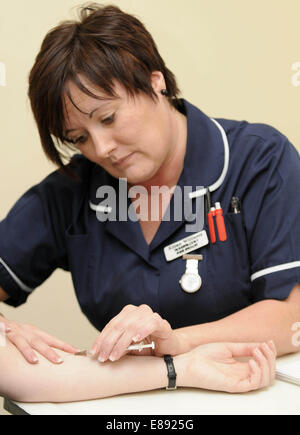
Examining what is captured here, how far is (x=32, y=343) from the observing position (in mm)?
1151

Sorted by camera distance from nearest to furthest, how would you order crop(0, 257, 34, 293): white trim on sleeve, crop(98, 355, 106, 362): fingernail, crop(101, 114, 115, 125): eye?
crop(98, 355, 106, 362): fingernail
crop(101, 114, 115, 125): eye
crop(0, 257, 34, 293): white trim on sleeve

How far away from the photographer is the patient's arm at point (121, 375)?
3.36 ft

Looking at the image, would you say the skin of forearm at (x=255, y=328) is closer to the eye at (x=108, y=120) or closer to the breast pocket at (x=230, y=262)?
the breast pocket at (x=230, y=262)

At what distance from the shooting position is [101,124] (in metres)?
1.28

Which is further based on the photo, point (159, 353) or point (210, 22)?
point (210, 22)

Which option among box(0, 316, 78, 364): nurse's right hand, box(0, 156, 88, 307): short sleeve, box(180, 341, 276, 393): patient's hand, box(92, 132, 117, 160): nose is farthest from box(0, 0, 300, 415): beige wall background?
box(180, 341, 276, 393): patient's hand

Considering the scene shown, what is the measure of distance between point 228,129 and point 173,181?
0.21 metres

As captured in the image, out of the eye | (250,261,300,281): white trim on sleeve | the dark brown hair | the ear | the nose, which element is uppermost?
the dark brown hair

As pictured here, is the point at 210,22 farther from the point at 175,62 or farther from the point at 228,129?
the point at 228,129

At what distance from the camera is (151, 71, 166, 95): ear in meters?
1.37

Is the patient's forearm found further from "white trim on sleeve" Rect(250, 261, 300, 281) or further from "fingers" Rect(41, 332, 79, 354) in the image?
"white trim on sleeve" Rect(250, 261, 300, 281)

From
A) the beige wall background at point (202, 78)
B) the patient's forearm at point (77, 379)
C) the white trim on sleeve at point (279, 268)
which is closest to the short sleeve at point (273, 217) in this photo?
the white trim on sleeve at point (279, 268)
